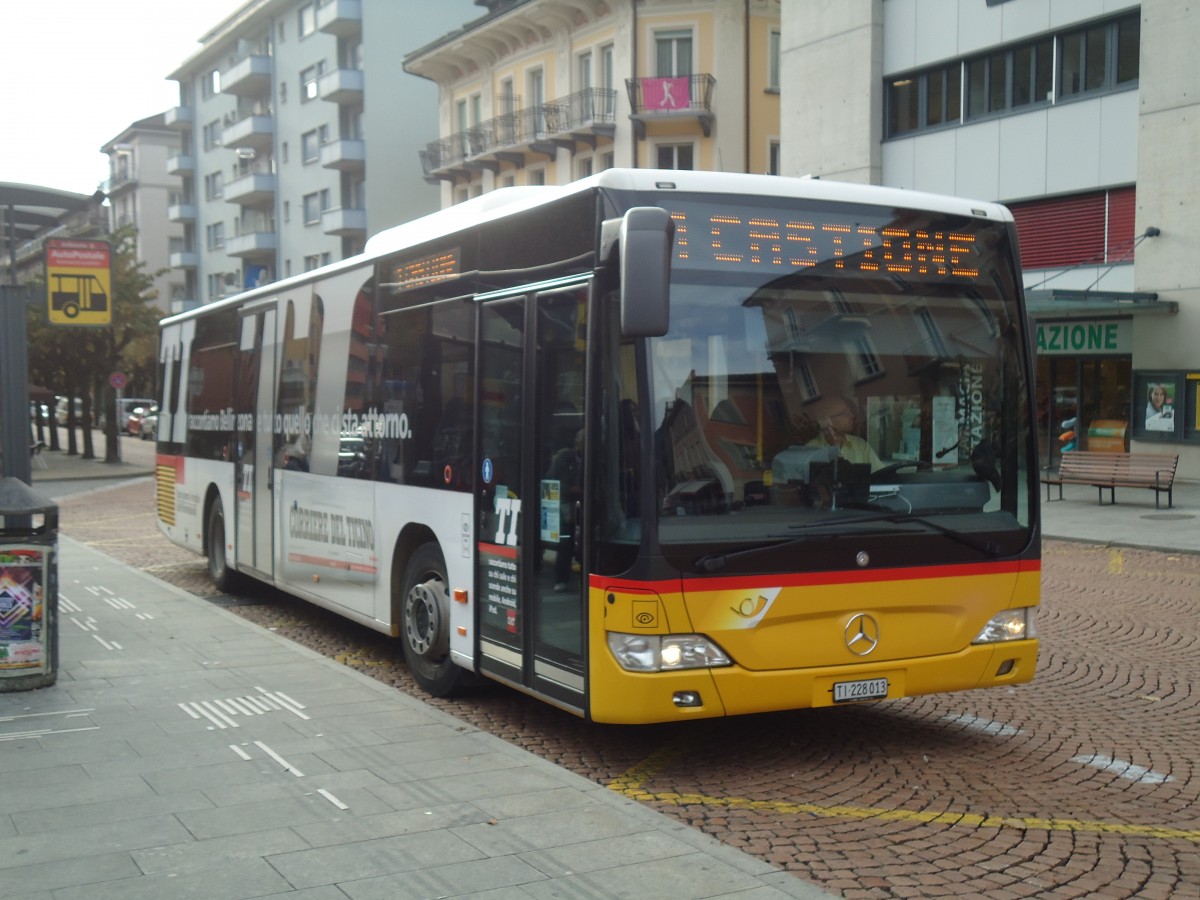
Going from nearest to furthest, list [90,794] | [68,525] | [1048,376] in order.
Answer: [90,794], [68,525], [1048,376]

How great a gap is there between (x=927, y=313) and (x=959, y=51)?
2533 cm

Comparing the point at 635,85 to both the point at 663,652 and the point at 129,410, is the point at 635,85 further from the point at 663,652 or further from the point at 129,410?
the point at 129,410

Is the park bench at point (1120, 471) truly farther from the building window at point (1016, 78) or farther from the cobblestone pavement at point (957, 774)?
the cobblestone pavement at point (957, 774)

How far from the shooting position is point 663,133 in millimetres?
40344

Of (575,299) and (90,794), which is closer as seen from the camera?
(90,794)

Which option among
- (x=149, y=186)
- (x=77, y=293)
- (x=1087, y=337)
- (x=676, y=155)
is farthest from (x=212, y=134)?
(x=77, y=293)

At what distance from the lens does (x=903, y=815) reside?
5.71 metres

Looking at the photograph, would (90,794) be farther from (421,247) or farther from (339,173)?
(339,173)

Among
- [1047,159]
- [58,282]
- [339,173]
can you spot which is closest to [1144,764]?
[58,282]

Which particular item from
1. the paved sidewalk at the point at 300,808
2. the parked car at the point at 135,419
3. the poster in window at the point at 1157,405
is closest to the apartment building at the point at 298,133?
the parked car at the point at 135,419

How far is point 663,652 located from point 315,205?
5631cm

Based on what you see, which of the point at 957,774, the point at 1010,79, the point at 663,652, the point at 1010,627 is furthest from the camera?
the point at 1010,79

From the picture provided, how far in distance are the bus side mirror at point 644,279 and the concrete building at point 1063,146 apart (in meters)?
20.2

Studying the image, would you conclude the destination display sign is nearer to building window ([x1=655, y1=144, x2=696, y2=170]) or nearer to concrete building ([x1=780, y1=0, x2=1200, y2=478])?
concrete building ([x1=780, y1=0, x2=1200, y2=478])
